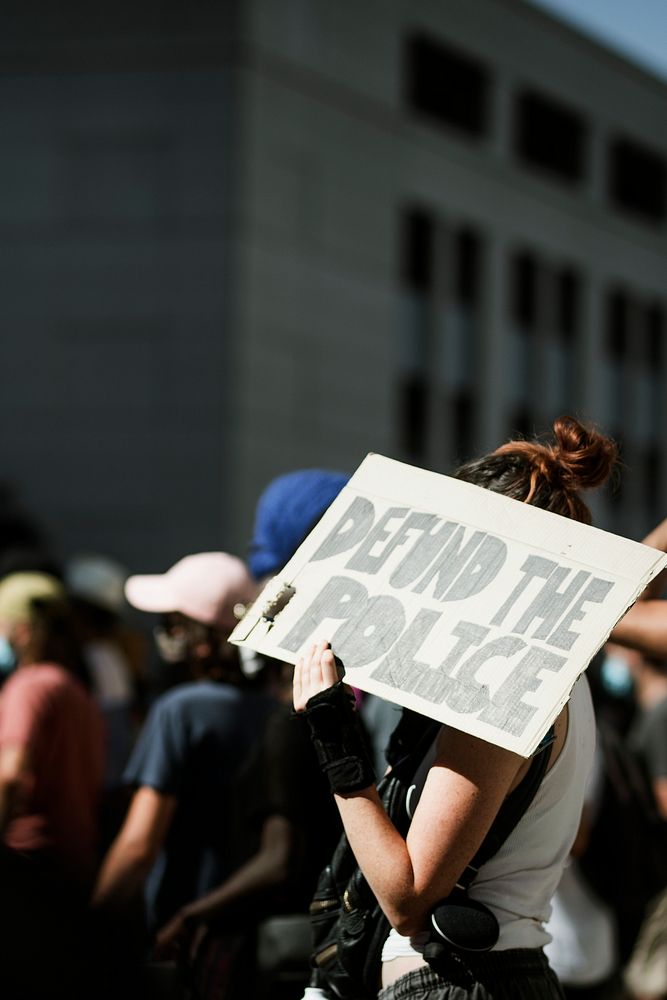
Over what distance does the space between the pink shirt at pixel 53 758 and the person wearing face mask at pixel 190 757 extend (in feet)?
2.55

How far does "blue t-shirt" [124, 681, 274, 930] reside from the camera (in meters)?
3.81

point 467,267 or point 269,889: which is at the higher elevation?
point 467,267

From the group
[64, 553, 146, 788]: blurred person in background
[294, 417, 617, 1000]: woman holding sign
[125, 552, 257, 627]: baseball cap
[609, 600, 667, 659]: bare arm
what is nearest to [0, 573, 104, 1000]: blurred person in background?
[125, 552, 257, 627]: baseball cap

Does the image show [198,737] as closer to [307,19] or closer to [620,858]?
[620,858]

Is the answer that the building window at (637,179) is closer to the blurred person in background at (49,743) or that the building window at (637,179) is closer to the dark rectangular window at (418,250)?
the dark rectangular window at (418,250)

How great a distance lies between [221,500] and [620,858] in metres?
16.9

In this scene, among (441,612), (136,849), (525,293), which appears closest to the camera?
(441,612)

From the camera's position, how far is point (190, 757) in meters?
3.86

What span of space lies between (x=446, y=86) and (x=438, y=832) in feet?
81.6

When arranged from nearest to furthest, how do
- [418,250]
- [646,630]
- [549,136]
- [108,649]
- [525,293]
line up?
[646,630], [108,649], [418,250], [525,293], [549,136]

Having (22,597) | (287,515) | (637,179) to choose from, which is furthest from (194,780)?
(637,179)

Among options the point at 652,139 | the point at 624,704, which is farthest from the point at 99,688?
the point at 652,139

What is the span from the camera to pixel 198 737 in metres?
3.85

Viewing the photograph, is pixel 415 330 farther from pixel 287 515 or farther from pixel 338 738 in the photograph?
pixel 338 738
